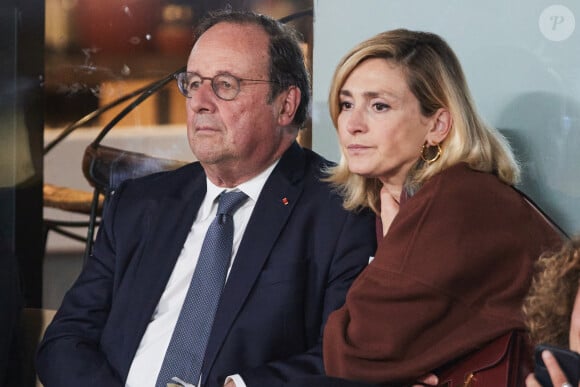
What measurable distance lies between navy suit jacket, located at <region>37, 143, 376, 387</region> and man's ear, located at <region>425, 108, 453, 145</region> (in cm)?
34

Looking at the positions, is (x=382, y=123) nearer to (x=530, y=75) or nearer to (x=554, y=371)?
(x=530, y=75)

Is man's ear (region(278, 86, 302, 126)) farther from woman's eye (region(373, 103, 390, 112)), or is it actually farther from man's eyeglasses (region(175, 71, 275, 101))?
woman's eye (region(373, 103, 390, 112))

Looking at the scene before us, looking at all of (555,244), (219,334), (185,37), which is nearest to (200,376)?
(219,334)

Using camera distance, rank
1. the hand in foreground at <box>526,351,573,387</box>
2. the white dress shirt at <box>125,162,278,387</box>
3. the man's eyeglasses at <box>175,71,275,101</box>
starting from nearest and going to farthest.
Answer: the hand in foreground at <box>526,351,573,387</box>, the white dress shirt at <box>125,162,278,387</box>, the man's eyeglasses at <box>175,71,275,101</box>

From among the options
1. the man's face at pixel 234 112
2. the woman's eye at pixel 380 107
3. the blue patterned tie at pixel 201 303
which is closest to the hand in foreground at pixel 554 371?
the woman's eye at pixel 380 107

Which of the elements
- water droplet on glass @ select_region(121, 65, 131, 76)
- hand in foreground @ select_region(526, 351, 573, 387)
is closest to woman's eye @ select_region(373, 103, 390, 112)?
hand in foreground @ select_region(526, 351, 573, 387)

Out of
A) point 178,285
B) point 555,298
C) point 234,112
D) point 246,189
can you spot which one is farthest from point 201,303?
point 555,298

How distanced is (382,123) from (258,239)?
512 mm

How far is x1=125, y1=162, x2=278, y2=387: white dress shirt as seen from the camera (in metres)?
2.77

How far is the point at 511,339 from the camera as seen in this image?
2.24 m

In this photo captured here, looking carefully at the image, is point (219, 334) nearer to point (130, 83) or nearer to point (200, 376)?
point (200, 376)

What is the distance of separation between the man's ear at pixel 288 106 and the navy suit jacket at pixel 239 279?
0.09 m

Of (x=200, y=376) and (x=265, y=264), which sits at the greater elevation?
(x=265, y=264)

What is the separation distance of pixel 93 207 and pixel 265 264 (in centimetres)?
103
